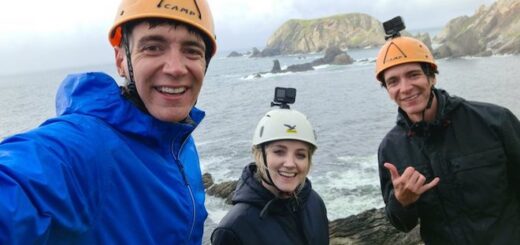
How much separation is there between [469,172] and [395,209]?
0.85 metres

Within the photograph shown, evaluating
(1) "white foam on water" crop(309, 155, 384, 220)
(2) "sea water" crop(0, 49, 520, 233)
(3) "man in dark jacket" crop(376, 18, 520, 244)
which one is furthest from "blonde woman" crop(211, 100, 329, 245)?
(2) "sea water" crop(0, 49, 520, 233)

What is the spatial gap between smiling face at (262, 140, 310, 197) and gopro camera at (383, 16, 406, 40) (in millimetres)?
1849

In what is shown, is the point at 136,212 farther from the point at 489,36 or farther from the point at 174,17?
the point at 489,36

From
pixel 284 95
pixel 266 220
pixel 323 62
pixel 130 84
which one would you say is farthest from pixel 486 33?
pixel 130 84

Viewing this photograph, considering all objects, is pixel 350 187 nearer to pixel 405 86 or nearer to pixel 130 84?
pixel 405 86

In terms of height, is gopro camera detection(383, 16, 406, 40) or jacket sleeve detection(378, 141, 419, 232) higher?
gopro camera detection(383, 16, 406, 40)

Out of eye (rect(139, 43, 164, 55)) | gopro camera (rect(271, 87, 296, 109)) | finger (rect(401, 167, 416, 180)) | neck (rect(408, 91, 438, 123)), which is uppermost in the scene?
eye (rect(139, 43, 164, 55))

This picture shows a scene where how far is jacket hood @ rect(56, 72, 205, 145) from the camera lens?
2.07 m

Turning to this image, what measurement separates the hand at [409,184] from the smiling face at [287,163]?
970 mm

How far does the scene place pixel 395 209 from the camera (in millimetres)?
4266

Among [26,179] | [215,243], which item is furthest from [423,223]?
[26,179]

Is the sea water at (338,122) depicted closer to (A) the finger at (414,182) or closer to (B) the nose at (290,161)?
(B) the nose at (290,161)

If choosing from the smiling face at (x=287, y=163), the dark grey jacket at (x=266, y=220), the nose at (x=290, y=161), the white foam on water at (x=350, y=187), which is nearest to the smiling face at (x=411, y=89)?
the smiling face at (x=287, y=163)

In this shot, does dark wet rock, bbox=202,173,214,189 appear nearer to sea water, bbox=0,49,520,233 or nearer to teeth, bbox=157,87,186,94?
sea water, bbox=0,49,520,233
